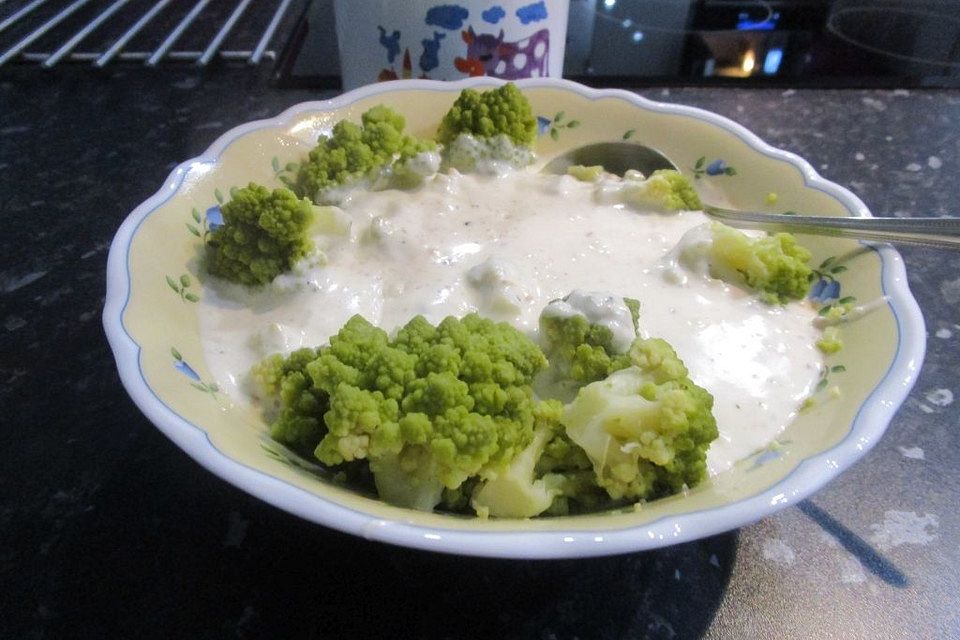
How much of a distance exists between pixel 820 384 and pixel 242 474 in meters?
0.61

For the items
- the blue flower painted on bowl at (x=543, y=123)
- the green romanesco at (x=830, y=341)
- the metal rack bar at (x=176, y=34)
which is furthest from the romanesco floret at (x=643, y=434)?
the metal rack bar at (x=176, y=34)

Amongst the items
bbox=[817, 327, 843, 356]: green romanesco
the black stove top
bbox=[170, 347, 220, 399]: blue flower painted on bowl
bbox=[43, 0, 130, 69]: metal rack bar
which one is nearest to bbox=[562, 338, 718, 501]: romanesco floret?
bbox=[817, 327, 843, 356]: green romanesco

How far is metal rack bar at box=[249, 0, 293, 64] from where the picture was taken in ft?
5.88

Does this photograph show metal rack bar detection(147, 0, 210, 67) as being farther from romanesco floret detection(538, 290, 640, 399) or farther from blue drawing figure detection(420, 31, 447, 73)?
romanesco floret detection(538, 290, 640, 399)

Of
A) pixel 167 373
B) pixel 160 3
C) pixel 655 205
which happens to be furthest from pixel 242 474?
pixel 160 3

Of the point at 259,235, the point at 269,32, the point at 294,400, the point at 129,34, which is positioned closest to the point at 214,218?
the point at 259,235

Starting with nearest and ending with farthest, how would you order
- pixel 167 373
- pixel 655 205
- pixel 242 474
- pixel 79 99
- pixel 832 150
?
pixel 242 474 < pixel 167 373 < pixel 655 205 < pixel 832 150 < pixel 79 99

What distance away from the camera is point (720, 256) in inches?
37.7

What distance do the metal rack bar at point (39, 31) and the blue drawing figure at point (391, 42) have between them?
3.72 feet

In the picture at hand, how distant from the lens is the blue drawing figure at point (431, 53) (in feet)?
4.02

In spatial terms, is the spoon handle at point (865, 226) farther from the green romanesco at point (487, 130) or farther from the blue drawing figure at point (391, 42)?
the blue drawing figure at point (391, 42)

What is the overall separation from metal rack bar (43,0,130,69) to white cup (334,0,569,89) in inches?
36.1

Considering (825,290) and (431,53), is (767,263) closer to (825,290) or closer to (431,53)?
(825,290)

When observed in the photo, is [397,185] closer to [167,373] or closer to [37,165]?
[167,373]
